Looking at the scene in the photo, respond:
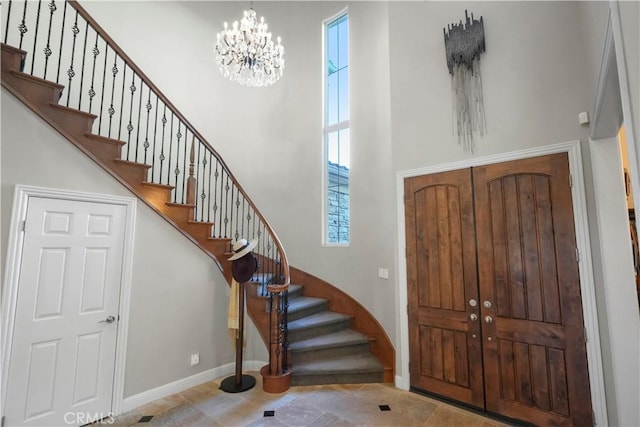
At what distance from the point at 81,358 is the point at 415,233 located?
348cm

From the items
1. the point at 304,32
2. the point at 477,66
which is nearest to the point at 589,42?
the point at 477,66

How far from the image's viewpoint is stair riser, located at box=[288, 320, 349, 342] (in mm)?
3740

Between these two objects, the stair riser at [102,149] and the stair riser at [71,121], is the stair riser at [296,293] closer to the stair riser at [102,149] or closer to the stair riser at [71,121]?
the stair riser at [102,149]

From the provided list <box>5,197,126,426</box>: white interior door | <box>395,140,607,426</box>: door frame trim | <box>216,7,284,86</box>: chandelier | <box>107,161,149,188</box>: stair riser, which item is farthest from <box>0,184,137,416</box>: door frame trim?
<box>395,140,607,426</box>: door frame trim

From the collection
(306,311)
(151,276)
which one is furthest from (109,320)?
(306,311)

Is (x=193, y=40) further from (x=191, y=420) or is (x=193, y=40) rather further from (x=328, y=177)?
(x=191, y=420)

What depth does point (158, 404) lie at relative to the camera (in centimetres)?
298

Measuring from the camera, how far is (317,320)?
3.98 m

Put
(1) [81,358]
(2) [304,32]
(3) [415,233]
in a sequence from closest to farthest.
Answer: (1) [81,358]
(3) [415,233]
(2) [304,32]

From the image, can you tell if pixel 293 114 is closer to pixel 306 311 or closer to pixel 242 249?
pixel 242 249

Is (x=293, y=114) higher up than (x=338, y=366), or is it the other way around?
(x=293, y=114)

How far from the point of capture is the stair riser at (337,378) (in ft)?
11.0

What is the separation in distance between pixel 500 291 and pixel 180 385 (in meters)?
3.49

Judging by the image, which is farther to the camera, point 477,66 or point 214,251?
point 214,251
